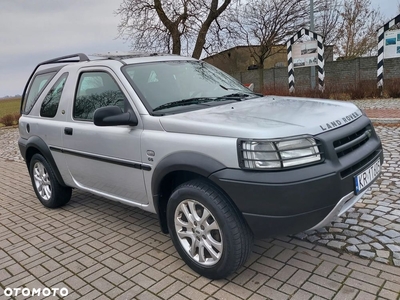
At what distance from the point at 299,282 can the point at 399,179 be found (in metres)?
2.72

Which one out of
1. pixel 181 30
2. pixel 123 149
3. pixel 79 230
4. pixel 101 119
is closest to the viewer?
pixel 101 119

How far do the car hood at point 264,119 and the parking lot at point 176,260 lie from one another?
116cm

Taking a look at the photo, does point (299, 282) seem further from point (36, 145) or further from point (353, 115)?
point (36, 145)

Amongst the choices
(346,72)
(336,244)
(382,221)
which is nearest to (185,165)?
(336,244)

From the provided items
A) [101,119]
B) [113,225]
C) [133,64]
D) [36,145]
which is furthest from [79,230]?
[133,64]

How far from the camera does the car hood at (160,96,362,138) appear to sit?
7.77ft

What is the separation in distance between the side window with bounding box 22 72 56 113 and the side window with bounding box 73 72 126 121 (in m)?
0.88

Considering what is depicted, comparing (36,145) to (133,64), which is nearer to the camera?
(133,64)

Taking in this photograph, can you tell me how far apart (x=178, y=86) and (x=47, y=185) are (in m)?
2.56

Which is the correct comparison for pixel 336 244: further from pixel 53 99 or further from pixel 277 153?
pixel 53 99

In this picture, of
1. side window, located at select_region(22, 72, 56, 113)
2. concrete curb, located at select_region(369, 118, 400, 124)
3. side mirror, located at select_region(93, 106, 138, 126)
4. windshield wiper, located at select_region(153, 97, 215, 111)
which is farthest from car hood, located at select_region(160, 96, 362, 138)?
concrete curb, located at select_region(369, 118, 400, 124)

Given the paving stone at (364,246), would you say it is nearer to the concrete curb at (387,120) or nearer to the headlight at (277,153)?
the headlight at (277,153)

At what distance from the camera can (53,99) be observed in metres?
4.30

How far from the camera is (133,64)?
3484mm
